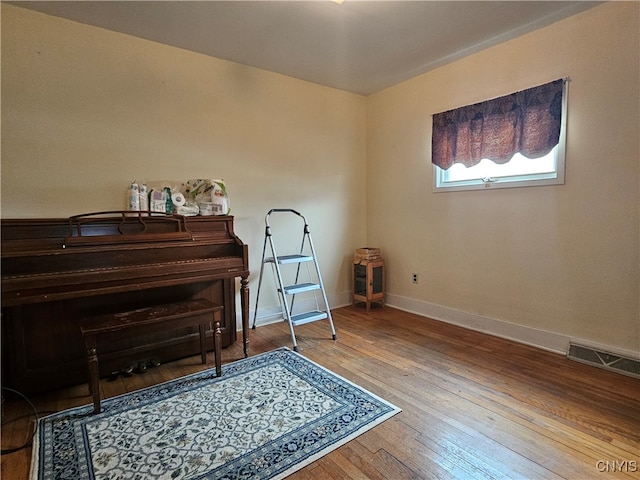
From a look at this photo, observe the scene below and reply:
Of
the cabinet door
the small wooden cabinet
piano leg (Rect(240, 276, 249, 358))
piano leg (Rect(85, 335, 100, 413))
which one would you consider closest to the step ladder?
piano leg (Rect(240, 276, 249, 358))

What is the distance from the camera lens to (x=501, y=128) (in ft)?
9.29

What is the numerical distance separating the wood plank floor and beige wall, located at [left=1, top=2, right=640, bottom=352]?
1.68 ft

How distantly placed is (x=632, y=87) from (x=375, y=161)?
2280 mm

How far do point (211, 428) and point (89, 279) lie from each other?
3.59 feet

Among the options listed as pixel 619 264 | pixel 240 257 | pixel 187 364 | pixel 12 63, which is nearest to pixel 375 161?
pixel 240 257

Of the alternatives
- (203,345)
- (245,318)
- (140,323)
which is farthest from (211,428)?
(245,318)

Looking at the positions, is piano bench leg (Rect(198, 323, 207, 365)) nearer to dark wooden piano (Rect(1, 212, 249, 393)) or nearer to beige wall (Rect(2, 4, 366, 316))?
dark wooden piano (Rect(1, 212, 249, 393))

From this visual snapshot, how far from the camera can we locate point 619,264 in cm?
230

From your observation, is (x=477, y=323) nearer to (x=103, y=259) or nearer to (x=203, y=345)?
(x=203, y=345)

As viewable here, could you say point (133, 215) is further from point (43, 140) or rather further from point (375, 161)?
point (375, 161)

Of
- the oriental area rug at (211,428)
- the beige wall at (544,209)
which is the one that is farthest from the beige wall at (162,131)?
the oriental area rug at (211,428)

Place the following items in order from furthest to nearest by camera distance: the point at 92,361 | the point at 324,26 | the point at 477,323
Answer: the point at 477,323 → the point at 324,26 → the point at 92,361

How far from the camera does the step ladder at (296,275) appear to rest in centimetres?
297

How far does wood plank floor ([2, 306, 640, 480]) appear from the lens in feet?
4.89
